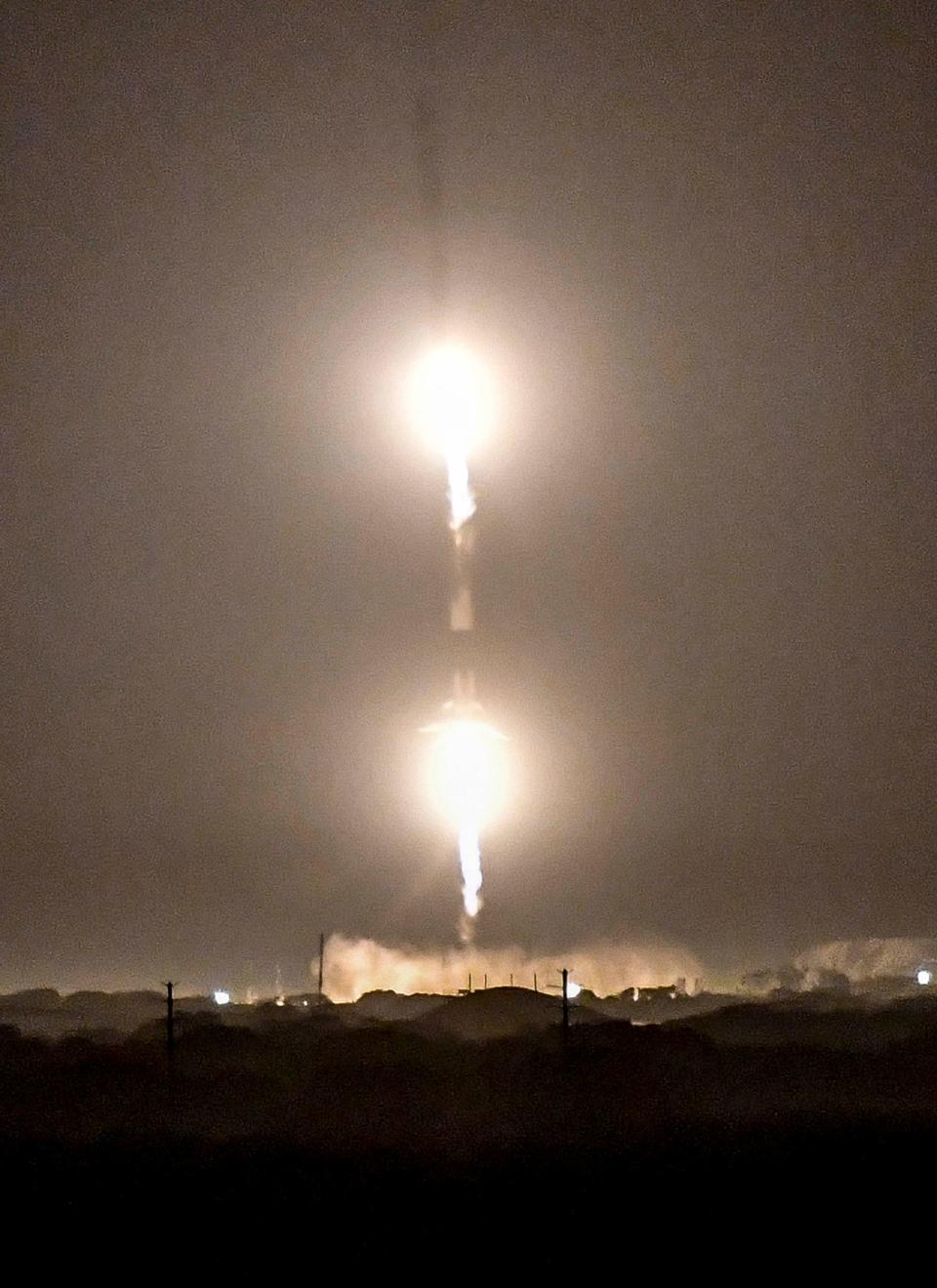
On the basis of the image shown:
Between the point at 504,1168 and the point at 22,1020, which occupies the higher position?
the point at 22,1020

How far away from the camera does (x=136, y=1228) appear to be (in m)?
53.8

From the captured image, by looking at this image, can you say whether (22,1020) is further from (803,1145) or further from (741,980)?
(803,1145)

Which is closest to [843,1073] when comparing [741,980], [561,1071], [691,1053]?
[691,1053]

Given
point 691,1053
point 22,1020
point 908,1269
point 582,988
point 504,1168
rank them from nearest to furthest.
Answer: point 908,1269, point 504,1168, point 691,1053, point 22,1020, point 582,988

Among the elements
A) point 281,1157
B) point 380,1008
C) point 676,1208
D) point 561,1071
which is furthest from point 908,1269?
point 380,1008

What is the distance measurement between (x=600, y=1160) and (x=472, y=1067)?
21792 mm

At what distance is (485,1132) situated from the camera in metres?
72.1

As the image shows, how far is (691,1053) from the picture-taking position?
92.1 m

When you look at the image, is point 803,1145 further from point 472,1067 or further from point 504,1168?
point 472,1067

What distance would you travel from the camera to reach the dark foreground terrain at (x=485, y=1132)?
55.2 m

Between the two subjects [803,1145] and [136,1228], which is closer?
[136,1228]

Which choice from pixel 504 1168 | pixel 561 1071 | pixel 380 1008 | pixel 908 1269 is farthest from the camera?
pixel 380 1008

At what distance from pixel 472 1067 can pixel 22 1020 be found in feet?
238

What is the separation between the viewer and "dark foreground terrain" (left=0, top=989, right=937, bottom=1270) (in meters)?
55.2
